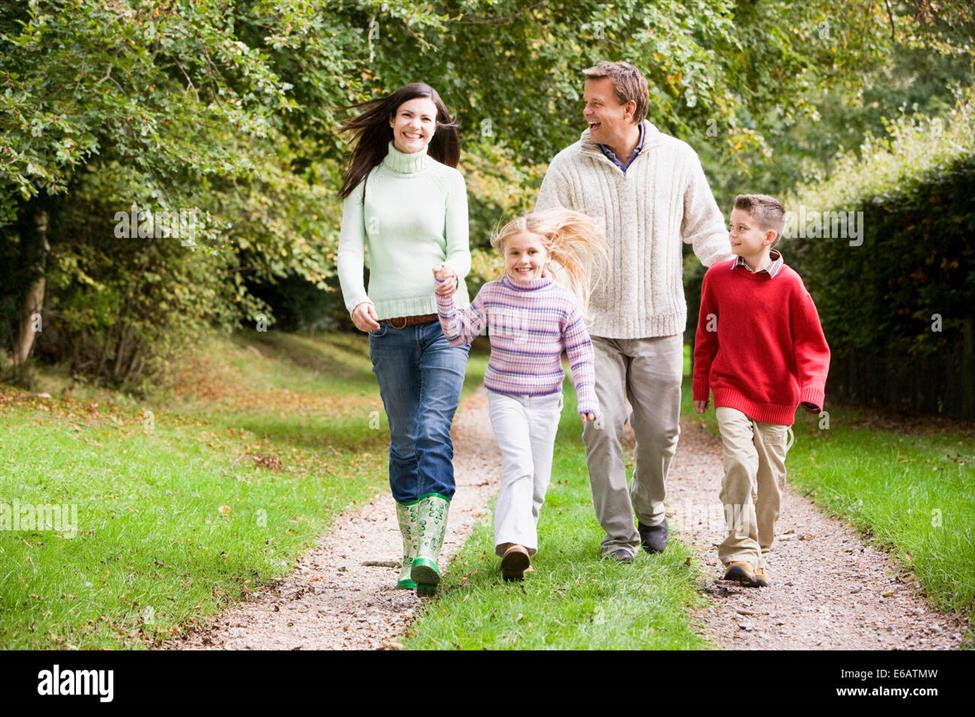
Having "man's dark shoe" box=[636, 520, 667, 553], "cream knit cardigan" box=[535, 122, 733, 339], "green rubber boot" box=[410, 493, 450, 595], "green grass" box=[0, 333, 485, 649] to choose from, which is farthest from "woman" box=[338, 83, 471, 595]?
"man's dark shoe" box=[636, 520, 667, 553]

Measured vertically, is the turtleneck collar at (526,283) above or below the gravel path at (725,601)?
above

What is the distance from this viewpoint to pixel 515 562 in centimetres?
508

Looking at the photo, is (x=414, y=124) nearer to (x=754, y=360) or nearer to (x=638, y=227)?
(x=638, y=227)

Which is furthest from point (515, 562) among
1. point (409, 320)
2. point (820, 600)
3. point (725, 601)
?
point (820, 600)

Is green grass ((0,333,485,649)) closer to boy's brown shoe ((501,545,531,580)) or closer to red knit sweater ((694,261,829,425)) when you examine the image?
boy's brown shoe ((501,545,531,580))

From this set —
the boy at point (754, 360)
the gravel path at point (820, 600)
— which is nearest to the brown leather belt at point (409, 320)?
the boy at point (754, 360)

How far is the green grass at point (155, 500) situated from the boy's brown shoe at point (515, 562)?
1.46 meters

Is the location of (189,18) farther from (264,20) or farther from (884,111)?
(884,111)

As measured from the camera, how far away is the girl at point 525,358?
5090 millimetres

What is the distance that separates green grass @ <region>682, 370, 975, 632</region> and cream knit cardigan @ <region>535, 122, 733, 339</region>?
5.93 feet

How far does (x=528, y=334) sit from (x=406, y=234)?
789 millimetres

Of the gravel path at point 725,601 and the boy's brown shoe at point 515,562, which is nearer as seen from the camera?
the gravel path at point 725,601

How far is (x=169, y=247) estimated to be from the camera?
16.0 m

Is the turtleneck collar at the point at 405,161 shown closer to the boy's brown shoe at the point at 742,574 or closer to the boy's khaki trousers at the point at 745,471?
the boy's khaki trousers at the point at 745,471
